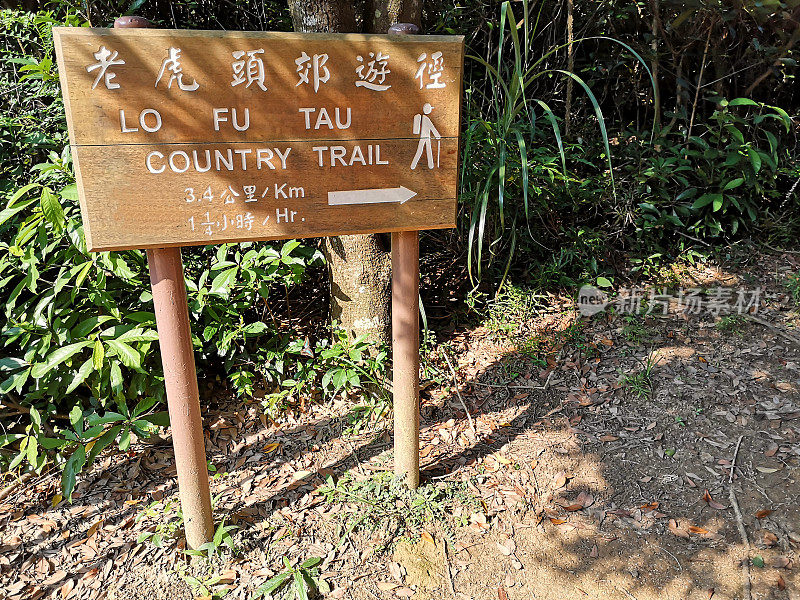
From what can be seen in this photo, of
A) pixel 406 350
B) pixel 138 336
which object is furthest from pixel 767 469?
pixel 138 336

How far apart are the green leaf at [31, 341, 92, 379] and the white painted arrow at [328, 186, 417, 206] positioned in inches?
44.7

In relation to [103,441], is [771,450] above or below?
below

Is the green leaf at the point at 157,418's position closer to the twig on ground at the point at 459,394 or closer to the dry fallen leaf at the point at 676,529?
the twig on ground at the point at 459,394

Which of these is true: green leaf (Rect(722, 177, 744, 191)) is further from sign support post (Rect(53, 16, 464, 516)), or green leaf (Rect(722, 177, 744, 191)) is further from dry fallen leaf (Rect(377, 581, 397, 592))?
dry fallen leaf (Rect(377, 581, 397, 592))

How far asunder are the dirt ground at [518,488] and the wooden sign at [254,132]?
115cm

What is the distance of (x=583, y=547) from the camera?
2.19 metres

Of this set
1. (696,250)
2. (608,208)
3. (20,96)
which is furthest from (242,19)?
(696,250)

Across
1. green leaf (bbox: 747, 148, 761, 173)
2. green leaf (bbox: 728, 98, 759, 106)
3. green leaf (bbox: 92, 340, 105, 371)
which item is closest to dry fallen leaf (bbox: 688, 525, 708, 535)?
green leaf (bbox: 92, 340, 105, 371)

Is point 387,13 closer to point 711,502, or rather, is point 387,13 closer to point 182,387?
point 182,387

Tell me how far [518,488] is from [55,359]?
1.85 m

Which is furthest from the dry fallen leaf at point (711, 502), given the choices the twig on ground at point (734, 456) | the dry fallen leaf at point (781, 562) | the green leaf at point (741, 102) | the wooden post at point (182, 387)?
the green leaf at point (741, 102)

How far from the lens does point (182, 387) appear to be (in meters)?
1.98

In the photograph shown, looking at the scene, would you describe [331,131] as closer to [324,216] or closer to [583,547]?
[324,216]

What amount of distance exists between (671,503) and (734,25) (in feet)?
10.9
